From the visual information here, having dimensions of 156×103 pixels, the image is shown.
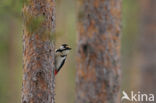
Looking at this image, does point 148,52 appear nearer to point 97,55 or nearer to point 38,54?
point 97,55

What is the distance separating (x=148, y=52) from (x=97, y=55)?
454 cm

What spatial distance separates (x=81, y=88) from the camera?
7742 millimetres

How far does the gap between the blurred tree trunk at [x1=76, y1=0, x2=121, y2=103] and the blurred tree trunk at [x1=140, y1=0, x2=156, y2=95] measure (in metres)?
4.12

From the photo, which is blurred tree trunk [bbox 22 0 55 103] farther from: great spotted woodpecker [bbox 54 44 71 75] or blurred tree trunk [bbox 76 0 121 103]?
great spotted woodpecker [bbox 54 44 71 75]

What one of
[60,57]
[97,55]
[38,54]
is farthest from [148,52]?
[38,54]

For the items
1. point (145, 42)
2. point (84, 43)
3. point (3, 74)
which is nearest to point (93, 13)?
point (84, 43)

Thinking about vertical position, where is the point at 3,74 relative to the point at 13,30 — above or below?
below

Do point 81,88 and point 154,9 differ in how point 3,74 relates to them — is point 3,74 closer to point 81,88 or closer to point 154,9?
point 154,9

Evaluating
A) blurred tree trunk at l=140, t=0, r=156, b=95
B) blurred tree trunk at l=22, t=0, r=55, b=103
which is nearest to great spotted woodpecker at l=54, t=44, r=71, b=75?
blurred tree trunk at l=140, t=0, r=156, b=95

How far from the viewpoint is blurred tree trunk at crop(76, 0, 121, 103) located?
7668 millimetres

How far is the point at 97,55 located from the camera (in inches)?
302

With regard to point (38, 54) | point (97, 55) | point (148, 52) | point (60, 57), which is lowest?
point (148, 52)

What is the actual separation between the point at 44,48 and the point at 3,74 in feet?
60.1

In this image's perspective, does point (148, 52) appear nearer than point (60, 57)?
No
